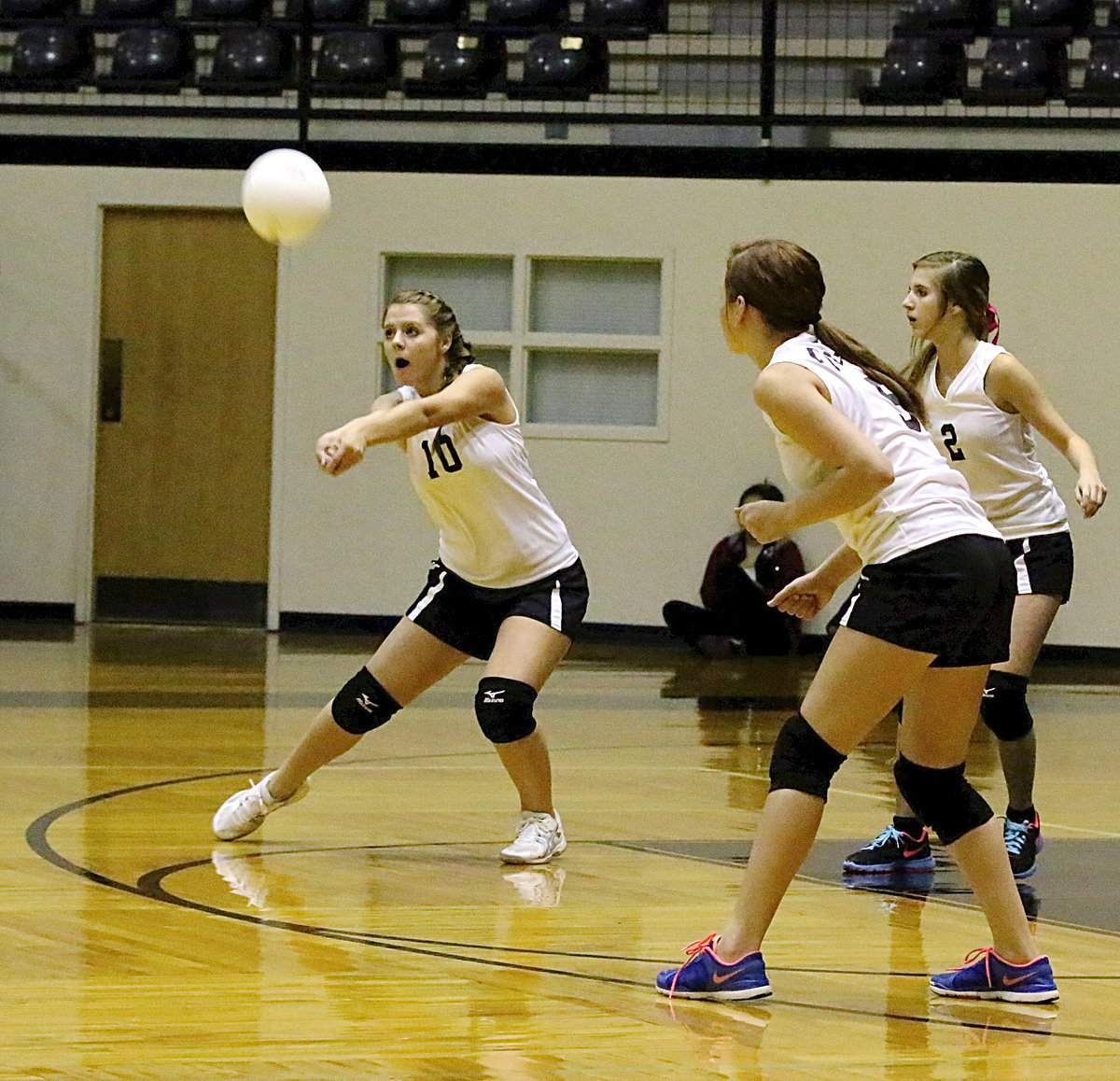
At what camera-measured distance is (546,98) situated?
12805 millimetres

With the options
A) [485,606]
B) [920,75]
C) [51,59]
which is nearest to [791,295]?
[485,606]

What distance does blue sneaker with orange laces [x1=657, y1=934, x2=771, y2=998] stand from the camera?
11.5 ft

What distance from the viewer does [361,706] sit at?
512cm

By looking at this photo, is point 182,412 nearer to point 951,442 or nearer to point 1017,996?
point 951,442

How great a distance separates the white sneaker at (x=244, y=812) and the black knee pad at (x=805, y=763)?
80.3 inches

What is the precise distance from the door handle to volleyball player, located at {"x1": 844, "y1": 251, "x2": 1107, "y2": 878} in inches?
345

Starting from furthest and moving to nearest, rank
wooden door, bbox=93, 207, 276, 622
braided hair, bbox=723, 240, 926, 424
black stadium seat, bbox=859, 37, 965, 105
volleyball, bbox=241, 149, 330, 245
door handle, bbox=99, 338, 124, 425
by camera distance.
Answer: door handle, bbox=99, 338, 124, 425 < wooden door, bbox=93, 207, 276, 622 < black stadium seat, bbox=859, 37, 965, 105 < volleyball, bbox=241, 149, 330, 245 < braided hair, bbox=723, 240, 926, 424

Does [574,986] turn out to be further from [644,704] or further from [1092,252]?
[1092,252]

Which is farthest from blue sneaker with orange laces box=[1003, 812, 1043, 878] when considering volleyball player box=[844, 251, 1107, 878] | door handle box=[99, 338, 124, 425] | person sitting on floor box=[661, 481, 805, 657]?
door handle box=[99, 338, 124, 425]

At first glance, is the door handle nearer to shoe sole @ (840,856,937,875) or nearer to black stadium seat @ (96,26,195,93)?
black stadium seat @ (96,26,195,93)

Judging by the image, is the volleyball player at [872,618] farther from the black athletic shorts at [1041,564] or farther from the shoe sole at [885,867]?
the black athletic shorts at [1041,564]

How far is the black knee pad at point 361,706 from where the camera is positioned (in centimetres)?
511

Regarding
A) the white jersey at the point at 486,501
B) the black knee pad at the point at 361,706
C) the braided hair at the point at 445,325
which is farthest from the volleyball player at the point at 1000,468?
the black knee pad at the point at 361,706

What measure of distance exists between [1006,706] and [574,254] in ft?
25.7
